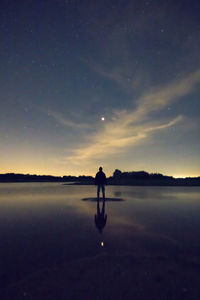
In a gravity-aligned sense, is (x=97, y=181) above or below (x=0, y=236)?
above

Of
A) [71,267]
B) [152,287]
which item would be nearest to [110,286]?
[152,287]

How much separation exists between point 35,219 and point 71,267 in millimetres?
4513

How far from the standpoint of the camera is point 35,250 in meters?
4.33

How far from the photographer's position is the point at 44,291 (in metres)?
2.75

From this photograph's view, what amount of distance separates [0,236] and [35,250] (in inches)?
66.2

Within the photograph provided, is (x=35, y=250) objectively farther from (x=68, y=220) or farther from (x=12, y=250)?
(x=68, y=220)

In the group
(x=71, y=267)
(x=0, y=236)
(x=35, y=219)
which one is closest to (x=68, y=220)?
(x=35, y=219)

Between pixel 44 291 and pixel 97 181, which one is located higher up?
pixel 97 181

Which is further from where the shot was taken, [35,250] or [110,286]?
[35,250]

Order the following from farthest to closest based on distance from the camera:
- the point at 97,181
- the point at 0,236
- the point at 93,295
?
the point at 97,181
the point at 0,236
the point at 93,295

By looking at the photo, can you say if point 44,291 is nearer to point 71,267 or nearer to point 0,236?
point 71,267

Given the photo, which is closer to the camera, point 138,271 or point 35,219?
point 138,271

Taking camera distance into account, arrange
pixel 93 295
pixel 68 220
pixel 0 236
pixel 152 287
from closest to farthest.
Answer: pixel 93 295 → pixel 152 287 → pixel 0 236 → pixel 68 220

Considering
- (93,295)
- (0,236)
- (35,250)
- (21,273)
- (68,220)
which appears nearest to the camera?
(93,295)
